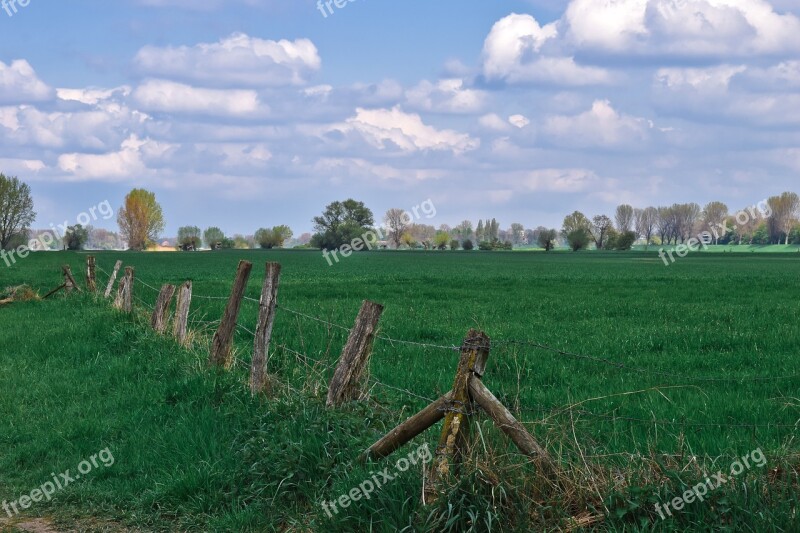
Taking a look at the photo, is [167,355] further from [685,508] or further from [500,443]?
[685,508]

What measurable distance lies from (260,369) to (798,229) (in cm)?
19431

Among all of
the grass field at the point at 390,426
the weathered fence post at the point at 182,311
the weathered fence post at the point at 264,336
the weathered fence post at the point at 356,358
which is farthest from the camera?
the weathered fence post at the point at 182,311

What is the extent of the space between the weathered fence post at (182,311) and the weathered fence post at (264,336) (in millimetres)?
3521

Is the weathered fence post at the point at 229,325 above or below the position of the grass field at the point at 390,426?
above

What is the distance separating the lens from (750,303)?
26.8 metres

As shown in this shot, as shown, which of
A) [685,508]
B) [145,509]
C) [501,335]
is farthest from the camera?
[501,335]

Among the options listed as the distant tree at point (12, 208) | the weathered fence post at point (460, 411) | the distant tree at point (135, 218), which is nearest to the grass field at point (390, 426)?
the weathered fence post at point (460, 411)

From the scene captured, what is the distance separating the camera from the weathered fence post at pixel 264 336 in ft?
29.6

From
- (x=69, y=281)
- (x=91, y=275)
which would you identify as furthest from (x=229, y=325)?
(x=69, y=281)

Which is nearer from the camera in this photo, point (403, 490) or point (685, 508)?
point (685, 508)

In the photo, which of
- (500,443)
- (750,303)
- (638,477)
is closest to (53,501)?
(500,443)

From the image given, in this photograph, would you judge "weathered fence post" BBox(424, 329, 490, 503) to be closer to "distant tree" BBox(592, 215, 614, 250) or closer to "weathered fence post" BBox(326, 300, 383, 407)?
"weathered fence post" BBox(326, 300, 383, 407)

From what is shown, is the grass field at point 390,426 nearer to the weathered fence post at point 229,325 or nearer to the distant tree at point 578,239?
A: the weathered fence post at point 229,325

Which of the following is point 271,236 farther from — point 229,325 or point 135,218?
point 229,325
